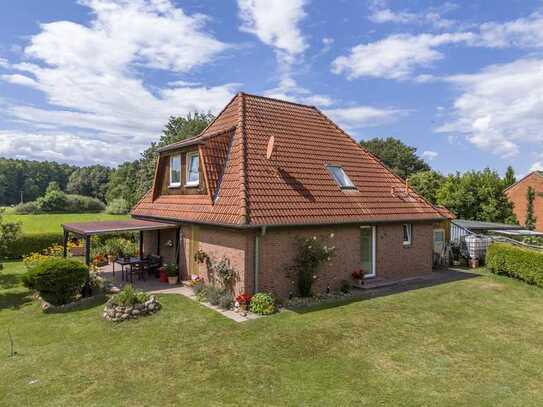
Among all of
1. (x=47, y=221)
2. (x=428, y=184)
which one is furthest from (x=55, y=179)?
(x=428, y=184)

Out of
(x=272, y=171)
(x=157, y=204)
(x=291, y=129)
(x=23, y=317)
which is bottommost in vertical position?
(x=23, y=317)

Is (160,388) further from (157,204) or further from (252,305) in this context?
(157,204)

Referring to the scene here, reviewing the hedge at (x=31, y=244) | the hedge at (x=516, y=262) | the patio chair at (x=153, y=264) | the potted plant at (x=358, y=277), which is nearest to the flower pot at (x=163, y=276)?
the patio chair at (x=153, y=264)

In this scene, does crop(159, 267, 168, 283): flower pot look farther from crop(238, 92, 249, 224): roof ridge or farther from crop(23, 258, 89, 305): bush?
crop(238, 92, 249, 224): roof ridge

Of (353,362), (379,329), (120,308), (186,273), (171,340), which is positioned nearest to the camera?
(353,362)

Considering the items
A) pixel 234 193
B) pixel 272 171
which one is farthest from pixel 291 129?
pixel 234 193

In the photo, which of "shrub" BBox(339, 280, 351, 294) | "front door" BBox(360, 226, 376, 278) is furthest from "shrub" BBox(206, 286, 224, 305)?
"front door" BBox(360, 226, 376, 278)

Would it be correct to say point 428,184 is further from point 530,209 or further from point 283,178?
point 283,178
